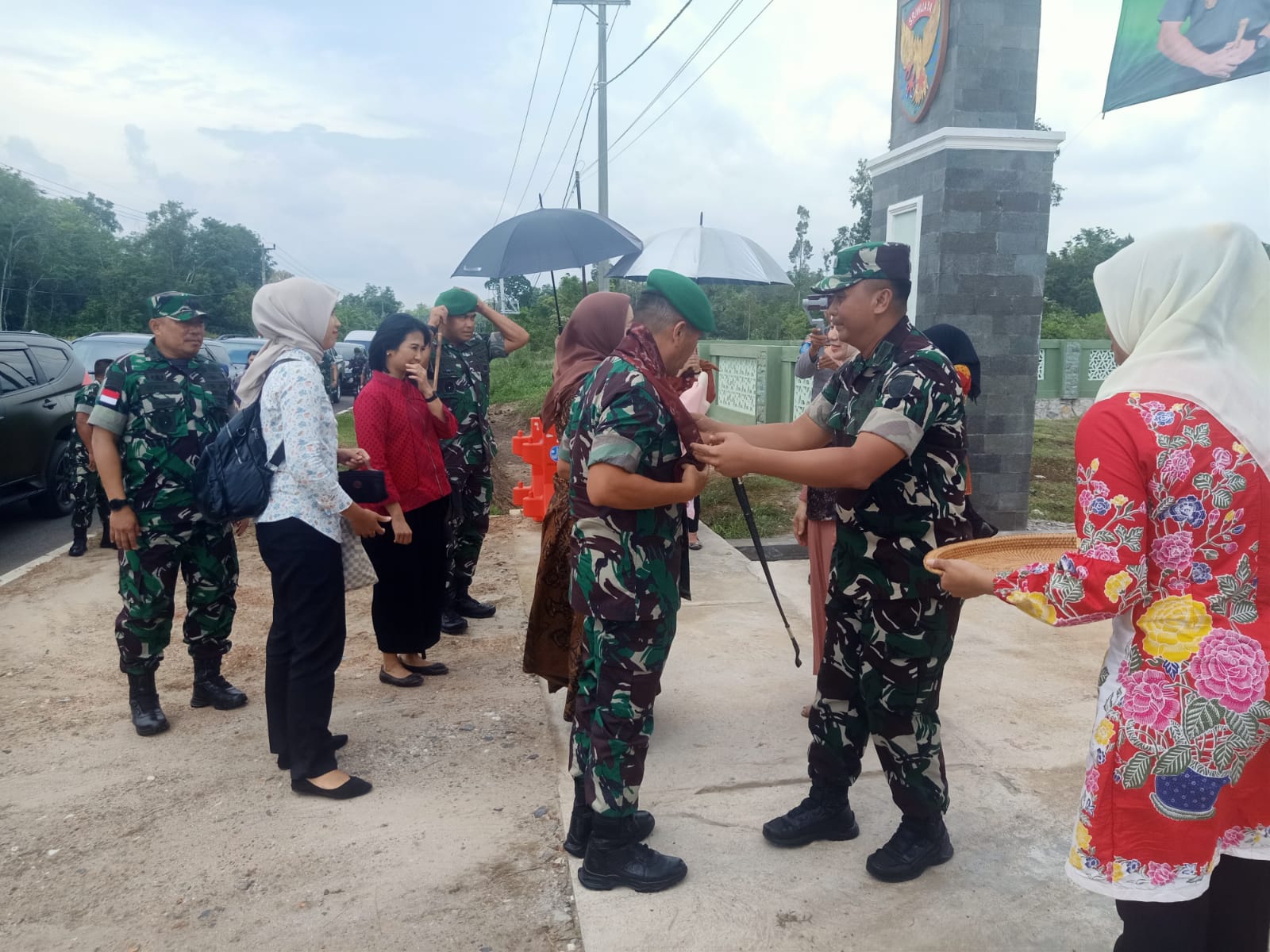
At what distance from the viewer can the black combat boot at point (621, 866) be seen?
2.62 metres

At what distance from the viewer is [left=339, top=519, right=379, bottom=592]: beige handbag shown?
3260mm

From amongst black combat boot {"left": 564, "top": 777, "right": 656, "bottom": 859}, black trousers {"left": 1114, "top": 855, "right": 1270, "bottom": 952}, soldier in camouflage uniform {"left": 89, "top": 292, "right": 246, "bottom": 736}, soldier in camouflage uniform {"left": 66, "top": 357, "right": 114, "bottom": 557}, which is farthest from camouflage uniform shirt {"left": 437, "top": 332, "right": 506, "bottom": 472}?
black trousers {"left": 1114, "top": 855, "right": 1270, "bottom": 952}

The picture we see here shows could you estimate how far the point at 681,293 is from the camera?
2.43 meters

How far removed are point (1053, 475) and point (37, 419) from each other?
10277mm

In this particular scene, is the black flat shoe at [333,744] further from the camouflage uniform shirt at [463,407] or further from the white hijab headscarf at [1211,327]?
the white hijab headscarf at [1211,327]

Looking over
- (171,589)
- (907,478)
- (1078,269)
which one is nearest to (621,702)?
(907,478)

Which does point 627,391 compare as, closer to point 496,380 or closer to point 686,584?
point 686,584

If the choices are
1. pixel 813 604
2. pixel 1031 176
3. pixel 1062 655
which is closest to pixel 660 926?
pixel 813 604

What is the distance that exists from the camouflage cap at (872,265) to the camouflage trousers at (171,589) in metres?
2.77

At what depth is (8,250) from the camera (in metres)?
38.5

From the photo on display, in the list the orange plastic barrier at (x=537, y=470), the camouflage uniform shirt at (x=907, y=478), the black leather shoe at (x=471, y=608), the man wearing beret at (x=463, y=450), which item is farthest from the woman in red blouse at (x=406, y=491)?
the orange plastic barrier at (x=537, y=470)

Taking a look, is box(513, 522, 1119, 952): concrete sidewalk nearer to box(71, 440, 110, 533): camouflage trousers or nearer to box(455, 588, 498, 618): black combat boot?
box(455, 588, 498, 618): black combat boot

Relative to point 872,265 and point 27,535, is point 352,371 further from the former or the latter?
point 872,265

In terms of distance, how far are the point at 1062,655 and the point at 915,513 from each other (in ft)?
8.50
